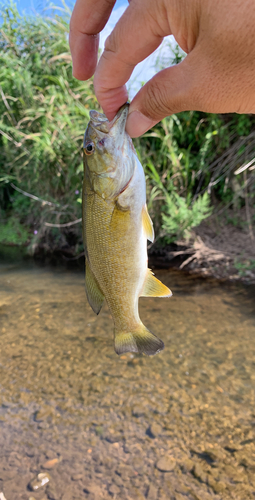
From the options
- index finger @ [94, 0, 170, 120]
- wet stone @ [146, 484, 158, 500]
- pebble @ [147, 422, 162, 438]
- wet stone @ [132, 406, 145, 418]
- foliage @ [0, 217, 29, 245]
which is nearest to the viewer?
index finger @ [94, 0, 170, 120]

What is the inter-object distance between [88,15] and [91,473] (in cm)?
295

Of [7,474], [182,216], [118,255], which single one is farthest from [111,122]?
[182,216]

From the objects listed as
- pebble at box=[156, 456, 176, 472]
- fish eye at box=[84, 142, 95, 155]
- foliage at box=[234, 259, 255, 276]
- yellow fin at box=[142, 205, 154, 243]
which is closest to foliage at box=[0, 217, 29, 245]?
foliage at box=[234, 259, 255, 276]

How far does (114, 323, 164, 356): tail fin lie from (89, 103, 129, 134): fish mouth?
100 centimetres

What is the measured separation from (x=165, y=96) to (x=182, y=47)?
205mm

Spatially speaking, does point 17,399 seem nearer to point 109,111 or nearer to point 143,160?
point 109,111

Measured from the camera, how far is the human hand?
118 centimetres

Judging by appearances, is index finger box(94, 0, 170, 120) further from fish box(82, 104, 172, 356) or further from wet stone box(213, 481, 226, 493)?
wet stone box(213, 481, 226, 493)

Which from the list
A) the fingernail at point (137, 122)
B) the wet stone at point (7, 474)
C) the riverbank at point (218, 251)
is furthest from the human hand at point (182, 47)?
the riverbank at point (218, 251)

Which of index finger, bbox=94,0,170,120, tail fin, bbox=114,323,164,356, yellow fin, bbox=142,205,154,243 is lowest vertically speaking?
tail fin, bbox=114,323,164,356

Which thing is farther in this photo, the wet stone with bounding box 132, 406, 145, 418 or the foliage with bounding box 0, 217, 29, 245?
the foliage with bounding box 0, 217, 29, 245

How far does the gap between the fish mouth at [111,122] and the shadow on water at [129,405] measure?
243cm

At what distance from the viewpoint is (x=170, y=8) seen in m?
1.24

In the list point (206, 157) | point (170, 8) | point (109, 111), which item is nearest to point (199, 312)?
point (206, 157)
